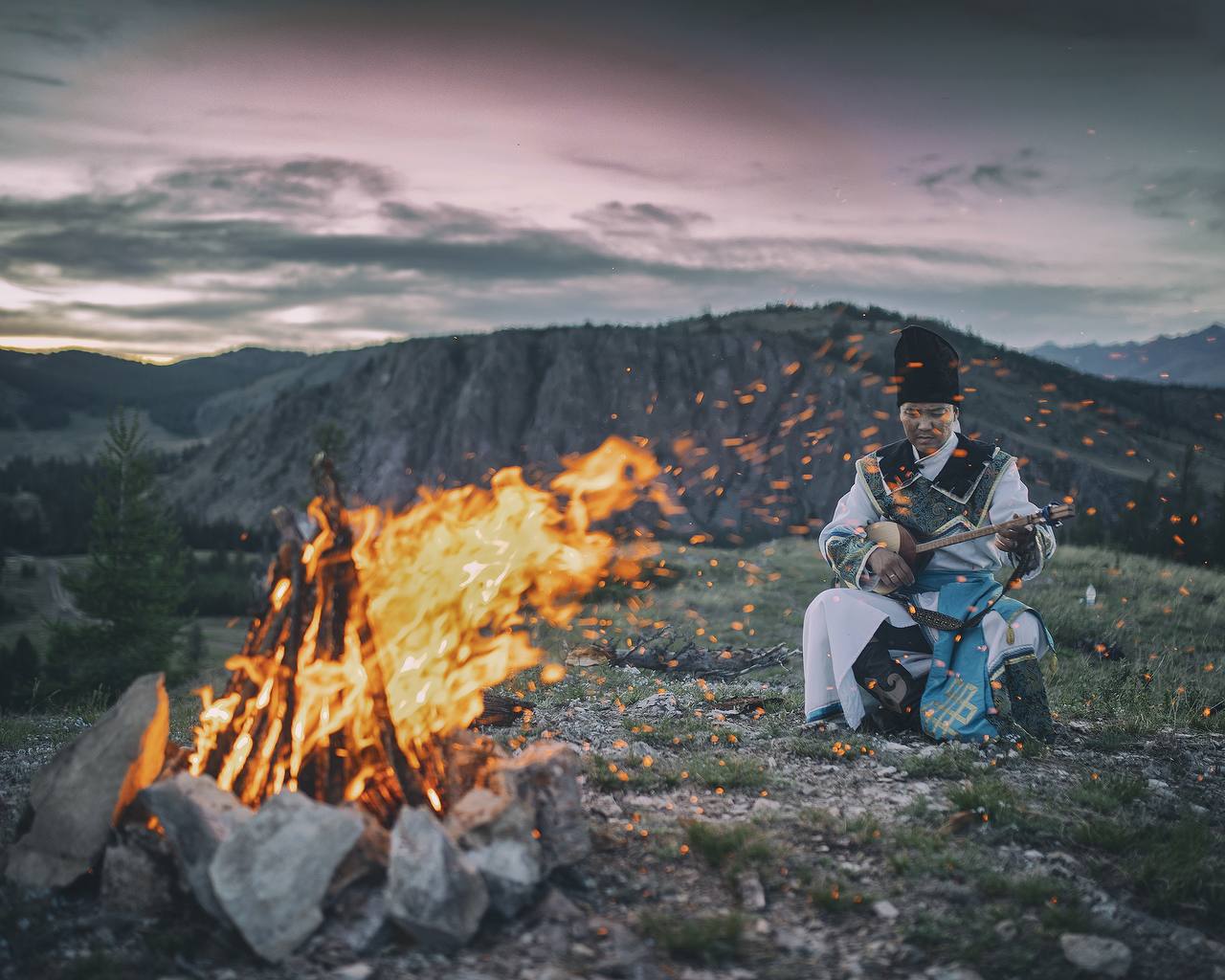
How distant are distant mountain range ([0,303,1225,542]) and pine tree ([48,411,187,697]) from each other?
5949cm

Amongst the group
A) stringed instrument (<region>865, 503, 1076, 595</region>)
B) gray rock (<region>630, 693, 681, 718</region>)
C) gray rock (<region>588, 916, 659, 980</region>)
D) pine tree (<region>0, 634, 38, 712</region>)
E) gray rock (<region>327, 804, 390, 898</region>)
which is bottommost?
pine tree (<region>0, 634, 38, 712</region>)

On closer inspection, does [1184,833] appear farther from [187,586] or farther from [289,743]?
[187,586]

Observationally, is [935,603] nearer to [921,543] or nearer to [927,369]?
[921,543]

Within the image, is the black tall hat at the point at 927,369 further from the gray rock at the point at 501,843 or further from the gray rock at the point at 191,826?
the gray rock at the point at 191,826

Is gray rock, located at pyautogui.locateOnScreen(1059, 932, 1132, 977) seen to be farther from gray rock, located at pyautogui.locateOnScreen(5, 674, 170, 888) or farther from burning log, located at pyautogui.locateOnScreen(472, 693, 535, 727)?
burning log, located at pyautogui.locateOnScreen(472, 693, 535, 727)

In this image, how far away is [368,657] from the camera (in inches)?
185

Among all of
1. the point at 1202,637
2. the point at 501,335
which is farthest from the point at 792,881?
the point at 501,335

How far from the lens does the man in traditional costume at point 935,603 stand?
6395 mm

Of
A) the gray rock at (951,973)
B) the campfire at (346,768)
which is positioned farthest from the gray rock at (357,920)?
the gray rock at (951,973)

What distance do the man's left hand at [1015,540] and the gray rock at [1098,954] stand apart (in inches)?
124

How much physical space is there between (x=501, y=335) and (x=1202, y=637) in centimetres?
11053

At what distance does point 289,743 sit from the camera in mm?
4527

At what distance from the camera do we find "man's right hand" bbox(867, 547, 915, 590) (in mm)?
6438

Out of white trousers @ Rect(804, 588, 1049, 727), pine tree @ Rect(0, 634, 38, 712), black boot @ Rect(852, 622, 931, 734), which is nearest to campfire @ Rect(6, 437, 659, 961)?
white trousers @ Rect(804, 588, 1049, 727)
